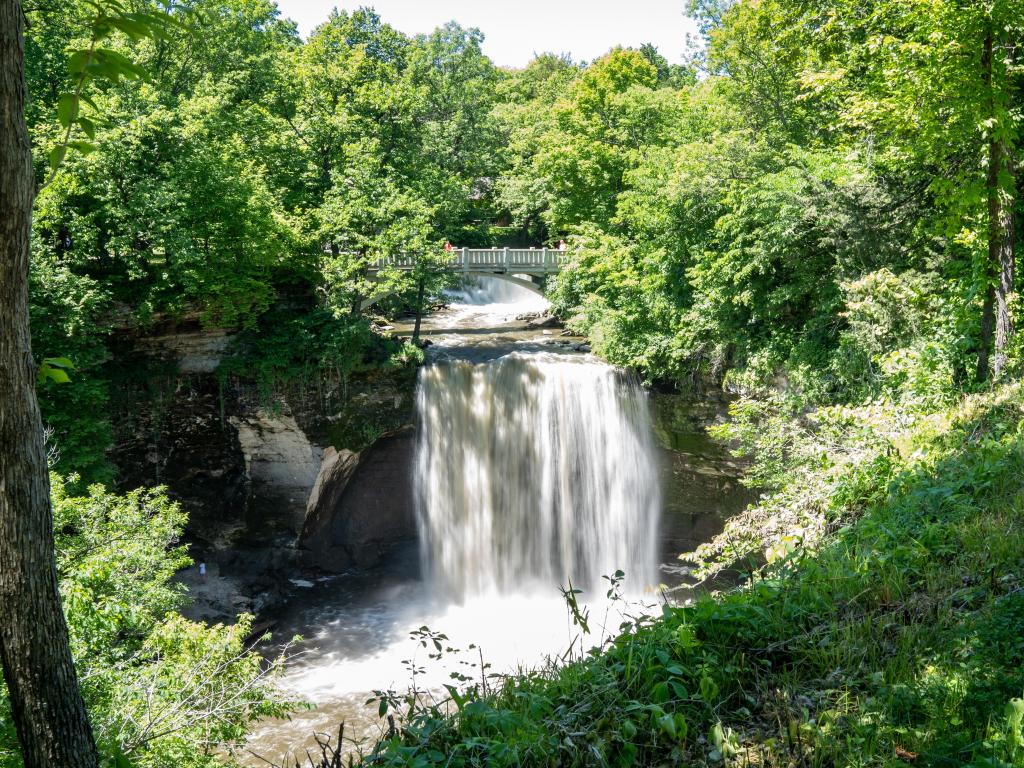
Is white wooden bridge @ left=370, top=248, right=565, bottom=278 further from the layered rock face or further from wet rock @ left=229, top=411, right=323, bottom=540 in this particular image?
wet rock @ left=229, top=411, right=323, bottom=540

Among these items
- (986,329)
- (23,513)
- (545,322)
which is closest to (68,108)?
Result: (23,513)

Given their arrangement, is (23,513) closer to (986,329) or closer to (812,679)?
(812,679)

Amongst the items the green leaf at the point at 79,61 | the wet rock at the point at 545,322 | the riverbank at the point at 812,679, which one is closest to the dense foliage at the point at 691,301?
the riverbank at the point at 812,679

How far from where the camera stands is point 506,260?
21.5 meters

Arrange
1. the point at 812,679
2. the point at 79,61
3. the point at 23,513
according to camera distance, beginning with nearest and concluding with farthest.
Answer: the point at 79,61, the point at 23,513, the point at 812,679

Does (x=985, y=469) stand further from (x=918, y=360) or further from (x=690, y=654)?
(x=918, y=360)

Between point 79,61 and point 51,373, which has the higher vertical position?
point 79,61

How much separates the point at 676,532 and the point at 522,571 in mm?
3867

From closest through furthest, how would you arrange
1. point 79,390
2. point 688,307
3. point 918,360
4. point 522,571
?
point 918,360, point 79,390, point 688,307, point 522,571

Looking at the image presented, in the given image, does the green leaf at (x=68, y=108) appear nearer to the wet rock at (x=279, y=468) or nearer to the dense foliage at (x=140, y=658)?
the dense foliage at (x=140, y=658)

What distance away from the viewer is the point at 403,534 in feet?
60.1

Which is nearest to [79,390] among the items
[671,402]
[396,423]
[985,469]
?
[396,423]

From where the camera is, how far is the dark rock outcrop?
1762 centimetres

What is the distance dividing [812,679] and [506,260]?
61.8 feet
